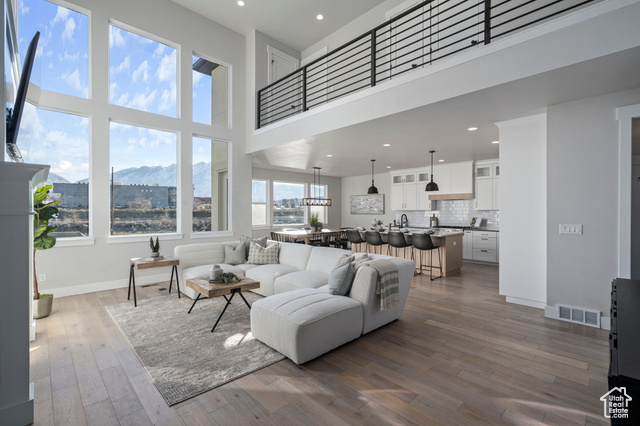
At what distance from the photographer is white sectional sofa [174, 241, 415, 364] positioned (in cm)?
257

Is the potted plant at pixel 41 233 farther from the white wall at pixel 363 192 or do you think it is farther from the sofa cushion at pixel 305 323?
the white wall at pixel 363 192

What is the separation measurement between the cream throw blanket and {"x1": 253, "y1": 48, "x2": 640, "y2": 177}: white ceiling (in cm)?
202

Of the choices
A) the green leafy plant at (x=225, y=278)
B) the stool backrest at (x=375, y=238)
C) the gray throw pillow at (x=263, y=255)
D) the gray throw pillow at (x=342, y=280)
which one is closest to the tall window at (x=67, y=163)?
the gray throw pillow at (x=263, y=255)

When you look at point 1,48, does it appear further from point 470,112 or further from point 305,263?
point 470,112

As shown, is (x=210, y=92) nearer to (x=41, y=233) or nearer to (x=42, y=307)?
(x=41, y=233)

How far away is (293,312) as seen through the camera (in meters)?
2.65

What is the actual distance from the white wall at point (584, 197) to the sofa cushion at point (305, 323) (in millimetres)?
2688

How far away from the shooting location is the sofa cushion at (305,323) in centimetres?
254

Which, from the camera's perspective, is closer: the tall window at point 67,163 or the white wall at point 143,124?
the tall window at point 67,163

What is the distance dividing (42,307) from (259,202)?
6.04 metres

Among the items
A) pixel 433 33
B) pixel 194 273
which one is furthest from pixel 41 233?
pixel 433 33

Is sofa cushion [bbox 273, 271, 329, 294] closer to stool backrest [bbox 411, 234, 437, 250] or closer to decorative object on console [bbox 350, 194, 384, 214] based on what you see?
stool backrest [bbox 411, 234, 437, 250]

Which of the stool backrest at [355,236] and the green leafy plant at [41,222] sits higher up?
the green leafy plant at [41,222]

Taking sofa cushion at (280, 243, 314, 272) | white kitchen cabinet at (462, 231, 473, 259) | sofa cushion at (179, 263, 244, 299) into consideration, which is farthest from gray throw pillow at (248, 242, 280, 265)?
white kitchen cabinet at (462, 231, 473, 259)
